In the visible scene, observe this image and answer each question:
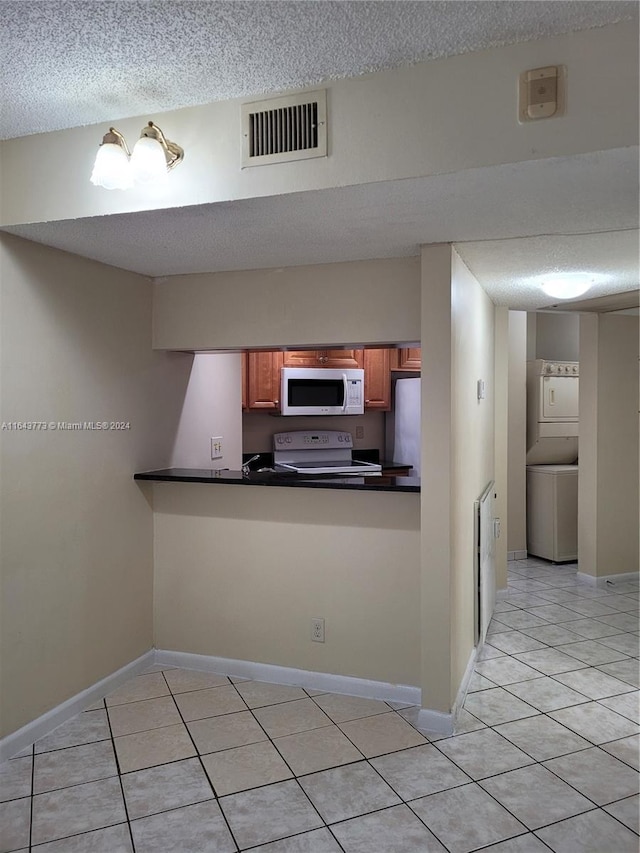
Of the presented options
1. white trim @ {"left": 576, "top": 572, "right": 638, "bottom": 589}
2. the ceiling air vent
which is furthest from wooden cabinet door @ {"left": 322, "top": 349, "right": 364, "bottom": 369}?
the ceiling air vent

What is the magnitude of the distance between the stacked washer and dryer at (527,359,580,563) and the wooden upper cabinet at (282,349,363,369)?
1.56 m

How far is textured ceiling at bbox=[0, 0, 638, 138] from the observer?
1.54 m

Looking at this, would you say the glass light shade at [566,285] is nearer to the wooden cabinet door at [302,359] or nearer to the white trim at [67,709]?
the wooden cabinet door at [302,359]

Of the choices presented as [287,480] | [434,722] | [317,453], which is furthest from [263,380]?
[434,722]

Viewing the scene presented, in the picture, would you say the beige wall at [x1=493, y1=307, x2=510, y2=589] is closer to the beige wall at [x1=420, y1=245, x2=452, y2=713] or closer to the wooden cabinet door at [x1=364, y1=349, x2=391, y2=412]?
the wooden cabinet door at [x1=364, y1=349, x2=391, y2=412]

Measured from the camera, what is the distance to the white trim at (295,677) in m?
2.88

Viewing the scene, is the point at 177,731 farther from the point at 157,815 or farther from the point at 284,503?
the point at 284,503

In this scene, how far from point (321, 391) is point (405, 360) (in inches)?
36.9

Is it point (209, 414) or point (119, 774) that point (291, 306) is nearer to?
point (209, 414)

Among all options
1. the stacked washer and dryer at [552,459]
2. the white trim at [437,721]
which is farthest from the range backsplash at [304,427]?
the white trim at [437,721]

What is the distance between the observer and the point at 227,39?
166cm

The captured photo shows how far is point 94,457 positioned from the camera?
287 centimetres

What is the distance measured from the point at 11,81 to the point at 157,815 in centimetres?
233

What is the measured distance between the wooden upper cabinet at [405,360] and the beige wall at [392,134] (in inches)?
148
